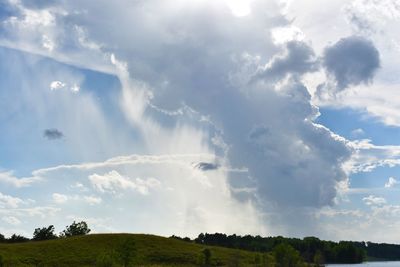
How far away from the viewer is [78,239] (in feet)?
568

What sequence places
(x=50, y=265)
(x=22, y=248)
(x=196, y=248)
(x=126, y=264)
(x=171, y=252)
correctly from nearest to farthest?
(x=126, y=264), (x=50, y=265), (x=22, y=248), (x=171, y=252), (x=196, y=248)

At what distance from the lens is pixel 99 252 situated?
154750 millimetres

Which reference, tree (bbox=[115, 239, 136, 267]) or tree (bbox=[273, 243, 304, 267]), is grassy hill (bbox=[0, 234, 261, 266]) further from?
tree (bbox=[115, 239, 136, 267])

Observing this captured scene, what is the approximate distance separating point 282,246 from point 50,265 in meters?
62.0

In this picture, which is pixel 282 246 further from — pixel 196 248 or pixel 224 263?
pixel 196 248

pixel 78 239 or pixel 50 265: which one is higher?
pixel 78 239

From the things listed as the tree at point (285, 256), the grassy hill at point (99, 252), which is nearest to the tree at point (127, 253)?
the grassy hill at point (99, 252)

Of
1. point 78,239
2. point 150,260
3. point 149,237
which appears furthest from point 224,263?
point 78,239

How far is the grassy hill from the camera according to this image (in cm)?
14525

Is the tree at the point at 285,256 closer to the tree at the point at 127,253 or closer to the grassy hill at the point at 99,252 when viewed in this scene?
the grassy hill at the point at 99,252

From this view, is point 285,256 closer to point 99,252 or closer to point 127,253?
point 127,253

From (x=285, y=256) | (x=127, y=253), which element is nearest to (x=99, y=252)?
(x=127, y=253)

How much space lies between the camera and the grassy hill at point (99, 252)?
145 meters

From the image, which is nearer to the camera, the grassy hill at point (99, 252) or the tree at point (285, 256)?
the tree at point (285, 256)
